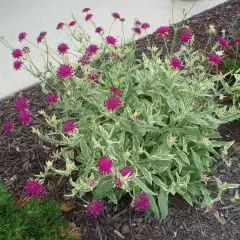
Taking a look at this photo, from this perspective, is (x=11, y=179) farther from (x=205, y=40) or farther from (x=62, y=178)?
(x=205, y=40)

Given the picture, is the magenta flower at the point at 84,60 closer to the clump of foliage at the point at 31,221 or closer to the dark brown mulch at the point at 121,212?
the dark brown mulch at the point at 121,212

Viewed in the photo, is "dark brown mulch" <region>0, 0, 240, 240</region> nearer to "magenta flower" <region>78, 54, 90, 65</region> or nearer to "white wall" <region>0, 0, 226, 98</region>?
"magenta flower" <region>78, 54, 90, 65</region>

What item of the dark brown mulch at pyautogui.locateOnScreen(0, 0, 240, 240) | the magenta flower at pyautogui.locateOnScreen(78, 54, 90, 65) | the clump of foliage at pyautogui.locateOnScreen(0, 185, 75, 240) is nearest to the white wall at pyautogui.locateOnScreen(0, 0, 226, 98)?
the dark brown mulch at pyautogui.locateOnScreen(0, 0, 240, 240)

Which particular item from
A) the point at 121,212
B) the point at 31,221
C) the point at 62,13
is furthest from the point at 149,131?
the point at 62,13

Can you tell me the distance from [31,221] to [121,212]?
0.67 m

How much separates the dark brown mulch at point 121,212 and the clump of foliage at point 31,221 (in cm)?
32

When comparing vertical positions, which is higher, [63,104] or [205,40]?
[63,104]

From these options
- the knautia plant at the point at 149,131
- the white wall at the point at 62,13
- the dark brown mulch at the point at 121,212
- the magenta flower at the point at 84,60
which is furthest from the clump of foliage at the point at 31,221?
the white wall at the point at 62,13

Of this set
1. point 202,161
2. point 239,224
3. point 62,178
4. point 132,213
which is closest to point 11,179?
→ point 62,178

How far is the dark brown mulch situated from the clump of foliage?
1.04 ft

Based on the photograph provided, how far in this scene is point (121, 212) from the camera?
94.2 inches

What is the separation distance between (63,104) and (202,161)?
1.01 meters

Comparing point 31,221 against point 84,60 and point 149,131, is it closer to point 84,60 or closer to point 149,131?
point 149,131

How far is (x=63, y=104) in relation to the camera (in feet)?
8.35
